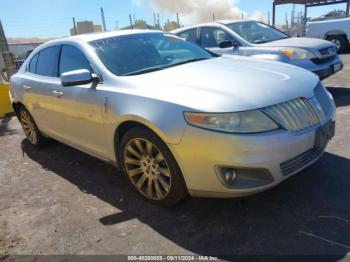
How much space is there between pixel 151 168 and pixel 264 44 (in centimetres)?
486

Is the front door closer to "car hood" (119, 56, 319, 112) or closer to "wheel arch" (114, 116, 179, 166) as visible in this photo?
"wheel arch" (114, 116, 179, 166)

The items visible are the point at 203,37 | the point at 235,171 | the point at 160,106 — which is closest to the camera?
the point at 235,171

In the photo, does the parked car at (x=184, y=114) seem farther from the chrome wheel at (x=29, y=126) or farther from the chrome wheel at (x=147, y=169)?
the chrome wheel at (x=29, y=126)

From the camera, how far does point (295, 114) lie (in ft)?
9.77

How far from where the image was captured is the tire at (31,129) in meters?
5.52

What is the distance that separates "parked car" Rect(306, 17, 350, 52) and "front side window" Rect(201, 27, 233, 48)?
7.71 m

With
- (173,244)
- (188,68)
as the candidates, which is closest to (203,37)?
(188,68)

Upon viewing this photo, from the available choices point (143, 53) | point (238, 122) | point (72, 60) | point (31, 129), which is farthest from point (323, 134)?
point (31, 129)

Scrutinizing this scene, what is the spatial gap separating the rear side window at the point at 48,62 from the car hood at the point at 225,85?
156 cm

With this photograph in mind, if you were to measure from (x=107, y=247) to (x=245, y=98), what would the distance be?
161 centimetres

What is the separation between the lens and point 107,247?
9.82 feet

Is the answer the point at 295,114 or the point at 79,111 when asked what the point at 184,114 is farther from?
the point at 79,111

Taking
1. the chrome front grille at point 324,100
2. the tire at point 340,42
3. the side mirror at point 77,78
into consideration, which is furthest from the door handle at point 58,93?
the tire at point 340,42

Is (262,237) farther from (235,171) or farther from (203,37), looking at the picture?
(203,37)
